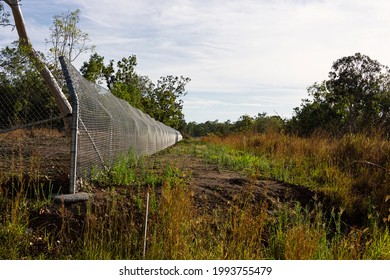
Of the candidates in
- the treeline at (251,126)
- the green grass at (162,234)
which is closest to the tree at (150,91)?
the treeline at (251,126)

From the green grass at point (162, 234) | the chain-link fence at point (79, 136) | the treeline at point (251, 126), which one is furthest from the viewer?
the treeline at point (251, 126)

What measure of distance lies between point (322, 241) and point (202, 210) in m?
1.39

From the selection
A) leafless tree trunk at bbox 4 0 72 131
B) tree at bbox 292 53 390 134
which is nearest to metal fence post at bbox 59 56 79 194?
leafless tree trunk at bbox 4 0 72 131

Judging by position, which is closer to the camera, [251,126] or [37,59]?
[37,59]

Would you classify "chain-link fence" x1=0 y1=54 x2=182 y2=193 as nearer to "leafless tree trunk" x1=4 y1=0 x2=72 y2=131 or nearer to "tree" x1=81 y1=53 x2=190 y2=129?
"leafless tree trunk" x1=4 y1=0 x2=72 y2=131

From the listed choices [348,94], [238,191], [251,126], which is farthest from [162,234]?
[348,94]

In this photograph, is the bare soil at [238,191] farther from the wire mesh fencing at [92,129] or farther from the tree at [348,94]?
the tree at [348,94]

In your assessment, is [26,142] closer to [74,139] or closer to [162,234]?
[74,139]

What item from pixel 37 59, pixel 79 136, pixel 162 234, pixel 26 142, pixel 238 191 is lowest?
pixel 162 234

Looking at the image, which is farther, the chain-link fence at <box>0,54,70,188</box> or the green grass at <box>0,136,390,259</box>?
the chain-link fence at <box>0,54,70,188</box>

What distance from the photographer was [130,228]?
157 inches

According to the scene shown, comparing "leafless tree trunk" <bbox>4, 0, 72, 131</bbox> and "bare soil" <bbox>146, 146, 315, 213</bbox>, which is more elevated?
"leafless tree trunk" <bbox>4, 0, 72, 131</bbox>

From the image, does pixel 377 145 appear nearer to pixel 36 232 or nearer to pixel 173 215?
pixel 173 215

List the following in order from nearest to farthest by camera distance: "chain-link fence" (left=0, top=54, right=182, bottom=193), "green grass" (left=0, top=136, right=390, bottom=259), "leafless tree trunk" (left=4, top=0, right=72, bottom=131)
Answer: "green grass" (left=0, top=136, right=390, bottom=259) → "chain-link fence" (left=0, top=54, right=182, bottom=193) → "leafless tree trunk" (left=4, top=0, right=72, bottom=131)
